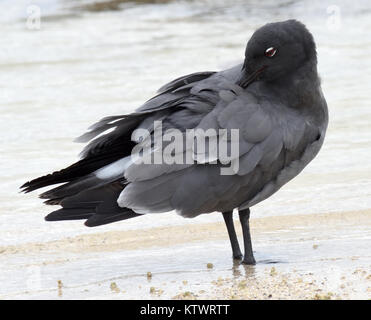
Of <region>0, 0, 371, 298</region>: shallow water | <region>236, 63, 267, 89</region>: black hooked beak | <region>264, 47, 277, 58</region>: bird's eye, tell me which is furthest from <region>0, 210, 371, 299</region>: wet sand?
<region>264, 47, 277, 58</region>: bird's eye

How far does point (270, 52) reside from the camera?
5.38m

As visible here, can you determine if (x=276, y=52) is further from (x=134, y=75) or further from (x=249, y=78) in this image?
(x=134, y=75)

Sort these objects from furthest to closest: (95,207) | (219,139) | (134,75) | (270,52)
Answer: (134,75)
(270,52)
(95,207)
(219,139)

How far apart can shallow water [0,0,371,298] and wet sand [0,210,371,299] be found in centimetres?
27

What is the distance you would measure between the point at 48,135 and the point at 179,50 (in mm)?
4280

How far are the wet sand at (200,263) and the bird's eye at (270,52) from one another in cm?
121

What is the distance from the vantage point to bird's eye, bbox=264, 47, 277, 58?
538 centimetres

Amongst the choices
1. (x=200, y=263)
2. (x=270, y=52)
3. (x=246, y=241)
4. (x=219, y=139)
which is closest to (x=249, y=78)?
(x=270, y=52)

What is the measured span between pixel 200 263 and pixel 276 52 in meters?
1.33

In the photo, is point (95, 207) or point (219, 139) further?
point (95, 207)

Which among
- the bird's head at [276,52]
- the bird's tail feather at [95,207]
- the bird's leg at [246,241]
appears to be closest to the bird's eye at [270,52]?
the bird's head at [276,52]

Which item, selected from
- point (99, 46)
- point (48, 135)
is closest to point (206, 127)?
point (48, 135)

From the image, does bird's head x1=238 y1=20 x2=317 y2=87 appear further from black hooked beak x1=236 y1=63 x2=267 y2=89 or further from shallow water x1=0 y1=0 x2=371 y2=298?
shallow water x1=0 y1=0 x2=371 y2=298

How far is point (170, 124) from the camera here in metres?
5.27
